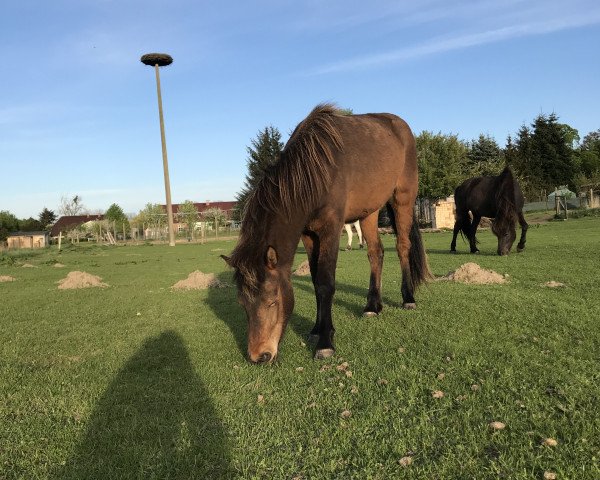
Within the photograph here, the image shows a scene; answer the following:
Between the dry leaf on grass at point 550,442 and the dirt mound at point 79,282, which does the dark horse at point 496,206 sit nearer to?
the dirt mound at point 79,282

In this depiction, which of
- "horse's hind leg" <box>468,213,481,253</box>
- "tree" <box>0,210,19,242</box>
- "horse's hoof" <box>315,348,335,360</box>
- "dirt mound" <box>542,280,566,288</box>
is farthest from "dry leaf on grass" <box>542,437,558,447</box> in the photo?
"tree" <box>0,210,19,242</box>

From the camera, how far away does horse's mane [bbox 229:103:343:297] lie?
3.66 meters

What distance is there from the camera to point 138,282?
11.3 meters

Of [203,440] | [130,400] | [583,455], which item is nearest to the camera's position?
[583,455]

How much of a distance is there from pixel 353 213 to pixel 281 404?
273 centimetres

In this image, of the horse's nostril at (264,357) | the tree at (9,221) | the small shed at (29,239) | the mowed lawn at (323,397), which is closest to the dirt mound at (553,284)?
the mowed lawn at (323,397)

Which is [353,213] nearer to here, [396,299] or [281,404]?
[396,299]

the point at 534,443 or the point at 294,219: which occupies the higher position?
the point at 294,219

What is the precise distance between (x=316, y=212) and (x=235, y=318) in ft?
7.89

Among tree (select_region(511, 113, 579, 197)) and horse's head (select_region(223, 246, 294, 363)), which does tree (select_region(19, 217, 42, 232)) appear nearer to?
tree (select_region(511, 113, 579, 197))

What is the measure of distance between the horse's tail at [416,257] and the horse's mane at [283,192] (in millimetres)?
2321

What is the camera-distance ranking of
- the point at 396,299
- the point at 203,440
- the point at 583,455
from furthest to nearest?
the point at 396,299 < the point at 203,440 < the point at 583,455

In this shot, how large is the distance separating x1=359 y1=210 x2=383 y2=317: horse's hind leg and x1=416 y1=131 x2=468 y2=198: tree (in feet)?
104

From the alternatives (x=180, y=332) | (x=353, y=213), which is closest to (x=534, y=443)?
(x=353, y=213)
